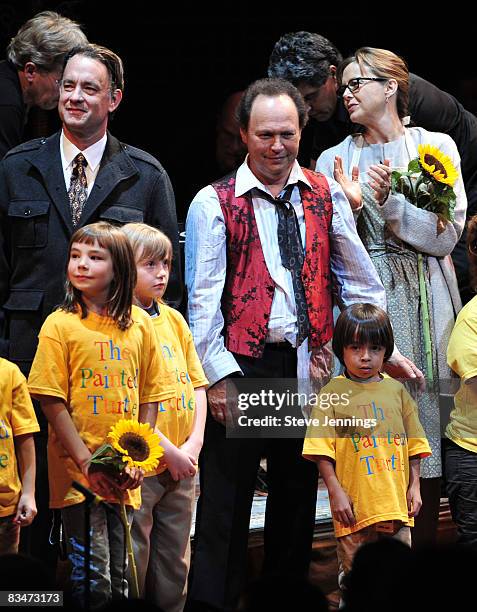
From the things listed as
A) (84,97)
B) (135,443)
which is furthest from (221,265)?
(135,443)

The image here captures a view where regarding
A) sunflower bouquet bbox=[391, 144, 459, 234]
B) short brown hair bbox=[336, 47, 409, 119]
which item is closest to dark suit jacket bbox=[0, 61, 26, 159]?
short brown hair bbox=[336, 47, 409, 119]

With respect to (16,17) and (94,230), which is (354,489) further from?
(16,17)

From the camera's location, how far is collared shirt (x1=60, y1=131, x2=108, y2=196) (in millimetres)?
3828

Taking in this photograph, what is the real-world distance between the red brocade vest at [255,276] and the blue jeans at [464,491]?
2.36ft

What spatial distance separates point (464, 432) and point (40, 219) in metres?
1.66

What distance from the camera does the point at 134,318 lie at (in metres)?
3.48

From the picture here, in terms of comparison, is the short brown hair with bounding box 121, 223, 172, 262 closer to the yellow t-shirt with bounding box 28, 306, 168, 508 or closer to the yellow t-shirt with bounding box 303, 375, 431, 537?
the yellow t-shirt with bounding box 28, 306, 168, 508

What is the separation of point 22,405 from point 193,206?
92 centimetres

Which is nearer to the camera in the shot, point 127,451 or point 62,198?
point 127,451

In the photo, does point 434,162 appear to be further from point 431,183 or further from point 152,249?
point 152,249

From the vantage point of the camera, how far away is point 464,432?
4211 mm

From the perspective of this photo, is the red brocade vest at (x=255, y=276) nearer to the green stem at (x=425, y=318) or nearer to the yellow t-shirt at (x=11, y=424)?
the green stem at (x=425, y=318)

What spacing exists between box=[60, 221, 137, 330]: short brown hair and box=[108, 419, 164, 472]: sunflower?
0.98 feet

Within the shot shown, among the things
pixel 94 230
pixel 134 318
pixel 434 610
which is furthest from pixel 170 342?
pixel 434 610
